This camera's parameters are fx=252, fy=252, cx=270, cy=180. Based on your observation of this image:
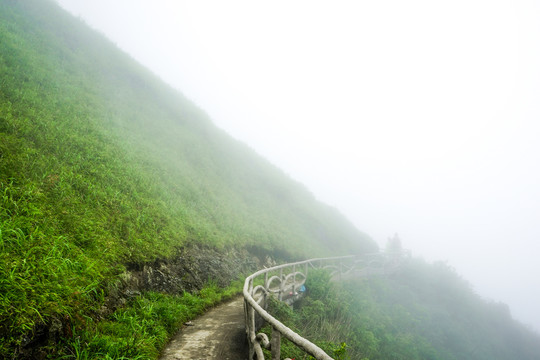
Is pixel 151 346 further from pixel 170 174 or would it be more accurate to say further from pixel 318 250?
pixel 318 250

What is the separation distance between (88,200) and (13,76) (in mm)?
9365

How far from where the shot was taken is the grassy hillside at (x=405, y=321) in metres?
11.0

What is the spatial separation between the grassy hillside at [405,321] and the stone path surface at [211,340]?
48.2 inches

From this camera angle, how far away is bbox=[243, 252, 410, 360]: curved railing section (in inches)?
138

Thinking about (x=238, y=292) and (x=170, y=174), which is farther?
(x=170, y=174)

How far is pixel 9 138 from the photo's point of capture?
797 cm

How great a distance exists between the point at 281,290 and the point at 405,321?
43.1ft

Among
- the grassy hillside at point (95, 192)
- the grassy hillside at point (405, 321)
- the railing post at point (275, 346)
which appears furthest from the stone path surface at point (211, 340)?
the railing post at point (275, 346)

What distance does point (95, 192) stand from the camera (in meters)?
8.64

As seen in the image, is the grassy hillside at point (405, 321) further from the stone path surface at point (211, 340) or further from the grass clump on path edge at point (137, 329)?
the grass clump on path edge at point (137, 329)

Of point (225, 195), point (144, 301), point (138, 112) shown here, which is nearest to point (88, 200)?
point (144, 301)

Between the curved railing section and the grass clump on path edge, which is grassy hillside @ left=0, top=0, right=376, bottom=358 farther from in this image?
the curved railing section

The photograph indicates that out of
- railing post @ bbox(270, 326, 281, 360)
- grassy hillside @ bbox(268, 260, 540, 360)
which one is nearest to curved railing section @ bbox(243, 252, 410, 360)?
railing post @ bbox(270, 326, 281, 360)

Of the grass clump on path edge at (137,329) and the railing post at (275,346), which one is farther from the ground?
the railing post at (275,346)
